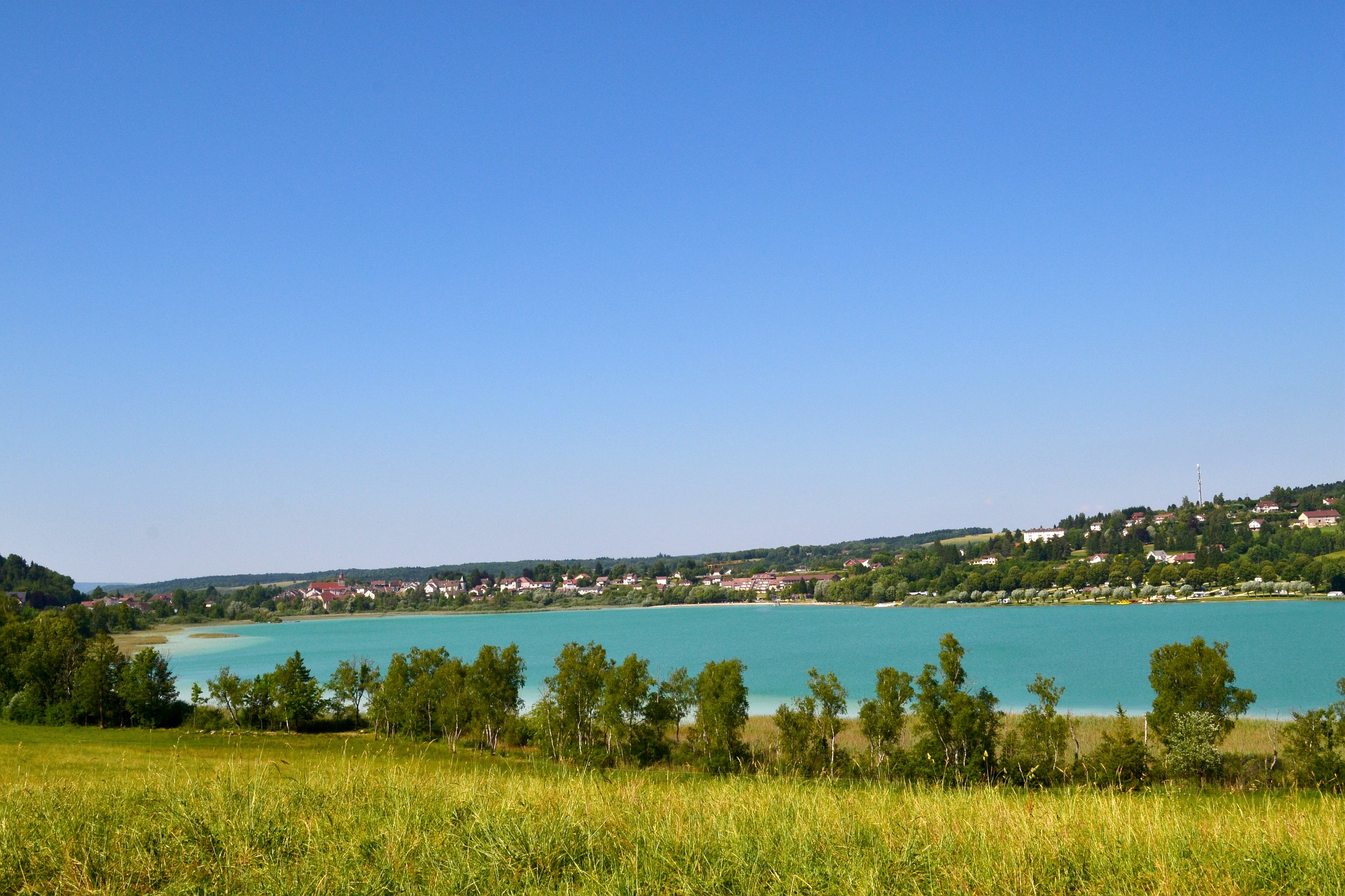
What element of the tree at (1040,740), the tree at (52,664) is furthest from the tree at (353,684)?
the tree at (1040,740)

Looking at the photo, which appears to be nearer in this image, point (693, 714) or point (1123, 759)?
point (1123, 759)

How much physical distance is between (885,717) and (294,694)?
93.6 ft

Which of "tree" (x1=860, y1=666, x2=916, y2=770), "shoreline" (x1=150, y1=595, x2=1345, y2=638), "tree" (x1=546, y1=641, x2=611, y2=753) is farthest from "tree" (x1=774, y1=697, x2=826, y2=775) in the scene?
"shoreline" (x1=150, y1=595, x2=1345, y2=638)

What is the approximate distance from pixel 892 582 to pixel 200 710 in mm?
127095

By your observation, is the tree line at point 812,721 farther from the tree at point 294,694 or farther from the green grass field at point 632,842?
the green grass field at point 632,842

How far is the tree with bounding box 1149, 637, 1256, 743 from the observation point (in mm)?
29016

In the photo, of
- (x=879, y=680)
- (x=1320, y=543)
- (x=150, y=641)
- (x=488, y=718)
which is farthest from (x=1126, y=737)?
(x=1320, y=543)

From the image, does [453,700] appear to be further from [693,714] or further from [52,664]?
[52,664]

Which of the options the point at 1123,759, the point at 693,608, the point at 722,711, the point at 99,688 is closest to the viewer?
the point at 1123,759

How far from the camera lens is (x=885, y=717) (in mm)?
31969

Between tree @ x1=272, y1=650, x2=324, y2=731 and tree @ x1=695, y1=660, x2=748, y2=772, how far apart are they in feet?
68.6

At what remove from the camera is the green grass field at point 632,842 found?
5.19 meters

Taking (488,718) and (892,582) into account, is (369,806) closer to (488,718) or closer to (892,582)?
(488,718)

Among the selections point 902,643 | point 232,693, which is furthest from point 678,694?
point 902,643
